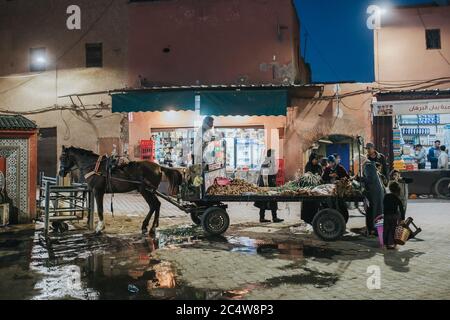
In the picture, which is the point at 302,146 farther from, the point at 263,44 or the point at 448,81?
the point at 448,81

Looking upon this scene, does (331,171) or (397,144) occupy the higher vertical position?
(397,144)

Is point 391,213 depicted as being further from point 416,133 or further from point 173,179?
point 416,133

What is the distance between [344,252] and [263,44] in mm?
12295

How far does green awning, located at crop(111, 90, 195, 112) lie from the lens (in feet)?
52.7

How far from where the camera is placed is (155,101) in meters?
16.3

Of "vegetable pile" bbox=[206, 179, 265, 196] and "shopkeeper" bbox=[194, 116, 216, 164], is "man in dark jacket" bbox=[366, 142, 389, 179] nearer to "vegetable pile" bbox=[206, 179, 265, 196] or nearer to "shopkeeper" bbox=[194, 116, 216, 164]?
"vegetable pile" bbox=[206, 179, 265, 196]

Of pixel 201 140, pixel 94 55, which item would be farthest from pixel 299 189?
pixel 94 55

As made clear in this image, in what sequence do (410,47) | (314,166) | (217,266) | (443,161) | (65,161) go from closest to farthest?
(217,266), (65,161), (314,166), (443,161), (410,47)

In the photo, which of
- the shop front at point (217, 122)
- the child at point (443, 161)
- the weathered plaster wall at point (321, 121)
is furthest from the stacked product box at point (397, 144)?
the shop front at point (217, 122)

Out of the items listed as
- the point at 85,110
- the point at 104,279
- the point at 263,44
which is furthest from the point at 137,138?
the point at 104,279

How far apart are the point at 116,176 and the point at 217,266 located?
419cm

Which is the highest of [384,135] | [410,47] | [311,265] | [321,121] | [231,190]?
[410,47]

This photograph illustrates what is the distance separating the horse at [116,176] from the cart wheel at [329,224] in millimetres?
3419

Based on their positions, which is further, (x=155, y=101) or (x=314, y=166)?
(x=155, y=101)
